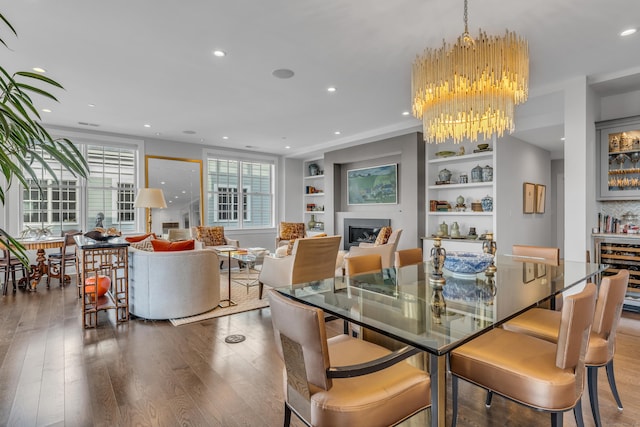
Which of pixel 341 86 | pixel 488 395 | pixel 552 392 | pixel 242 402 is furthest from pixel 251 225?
pixel 552 392

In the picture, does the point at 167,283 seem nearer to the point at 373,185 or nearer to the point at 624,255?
the point at 373,185

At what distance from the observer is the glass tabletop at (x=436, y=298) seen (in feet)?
4.67

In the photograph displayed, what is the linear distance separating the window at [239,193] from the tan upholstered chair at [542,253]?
645 centimetres

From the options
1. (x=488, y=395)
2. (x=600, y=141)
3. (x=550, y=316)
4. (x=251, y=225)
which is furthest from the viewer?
(x=251, y=225)

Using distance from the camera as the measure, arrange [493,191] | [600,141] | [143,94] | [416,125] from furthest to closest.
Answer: [416,125]
[493,191]
[143,94]
[600,141]

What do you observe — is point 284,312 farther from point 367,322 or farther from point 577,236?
point 577,236

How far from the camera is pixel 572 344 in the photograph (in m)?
1.43

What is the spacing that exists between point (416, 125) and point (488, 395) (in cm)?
475

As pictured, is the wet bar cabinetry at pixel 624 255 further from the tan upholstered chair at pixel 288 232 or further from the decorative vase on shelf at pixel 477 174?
the tan upholstered chair at pixel 288 232

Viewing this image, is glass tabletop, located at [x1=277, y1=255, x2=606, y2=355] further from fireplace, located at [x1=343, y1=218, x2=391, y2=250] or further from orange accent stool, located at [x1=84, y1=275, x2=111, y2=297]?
fireplace, located at [x1=343, y1=218, x2=391, y2=250]

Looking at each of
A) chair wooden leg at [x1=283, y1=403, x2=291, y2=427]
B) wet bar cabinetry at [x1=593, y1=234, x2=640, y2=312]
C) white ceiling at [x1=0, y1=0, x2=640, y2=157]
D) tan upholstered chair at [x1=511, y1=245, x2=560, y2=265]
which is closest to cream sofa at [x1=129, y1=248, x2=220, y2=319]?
white ceiling at [x1=0, y1=0, x2=640, y2=157]

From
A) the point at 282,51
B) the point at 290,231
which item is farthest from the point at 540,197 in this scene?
the point at 282,51

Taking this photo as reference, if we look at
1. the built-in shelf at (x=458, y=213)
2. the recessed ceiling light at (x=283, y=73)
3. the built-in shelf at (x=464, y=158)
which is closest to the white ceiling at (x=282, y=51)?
the recessed ceiling light at (x=283, y=73)

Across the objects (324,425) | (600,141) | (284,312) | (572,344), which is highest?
(600,141)
